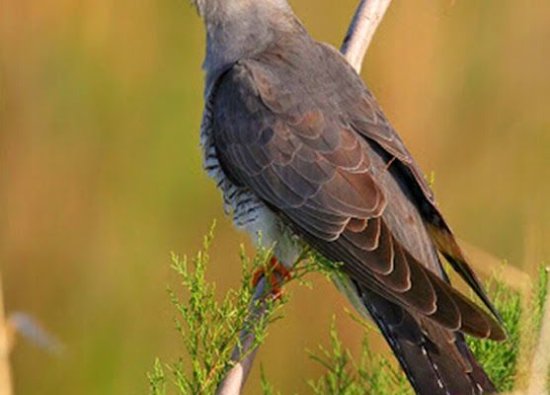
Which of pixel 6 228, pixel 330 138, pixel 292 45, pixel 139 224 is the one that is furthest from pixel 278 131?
pixel 6 228

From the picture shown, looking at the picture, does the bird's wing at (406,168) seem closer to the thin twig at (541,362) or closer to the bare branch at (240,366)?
the bare branch at (240,366)

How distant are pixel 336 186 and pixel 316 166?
0.07m

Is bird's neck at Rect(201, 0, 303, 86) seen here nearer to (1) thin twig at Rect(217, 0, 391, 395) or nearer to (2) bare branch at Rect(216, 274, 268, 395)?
(1) thin twig at Rect(217, 0, 391, 395)

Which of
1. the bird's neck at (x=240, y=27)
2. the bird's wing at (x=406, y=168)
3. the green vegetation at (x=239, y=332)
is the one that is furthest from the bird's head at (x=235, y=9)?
the green vegetation at (x=239, y=332)

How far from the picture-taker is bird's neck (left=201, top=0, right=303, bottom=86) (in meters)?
3.34

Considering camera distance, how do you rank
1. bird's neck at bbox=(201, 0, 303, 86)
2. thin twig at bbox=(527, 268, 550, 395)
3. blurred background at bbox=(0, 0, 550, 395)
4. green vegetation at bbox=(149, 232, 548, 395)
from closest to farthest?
1. thin twig at bbox=(527, 268, 550, 395)
2. green vegetation at bbox=(149, 232, 548, 395)
3. bird's neck at bbox=(201, 0, 303, 86)
4. blurred background at bbox=(0, 0, 550, 395)

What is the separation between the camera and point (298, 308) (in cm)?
411

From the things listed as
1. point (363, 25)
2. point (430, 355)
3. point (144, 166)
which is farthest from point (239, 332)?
point (144, 166)

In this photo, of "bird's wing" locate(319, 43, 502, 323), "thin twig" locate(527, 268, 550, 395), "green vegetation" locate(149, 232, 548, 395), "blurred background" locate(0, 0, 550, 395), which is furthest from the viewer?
"blurred background" locate(0, 0, 550, 395)

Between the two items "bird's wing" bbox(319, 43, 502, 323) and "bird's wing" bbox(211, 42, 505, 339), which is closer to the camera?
"bird's wing" bbox(211, 42, 505, 339)

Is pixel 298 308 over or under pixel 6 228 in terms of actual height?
under

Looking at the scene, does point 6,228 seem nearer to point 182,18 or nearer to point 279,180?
point 182,18

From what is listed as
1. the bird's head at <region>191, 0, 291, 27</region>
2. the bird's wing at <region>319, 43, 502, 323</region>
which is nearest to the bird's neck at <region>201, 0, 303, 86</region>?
the bird's head at <region>191, 0, 291, 27</region>

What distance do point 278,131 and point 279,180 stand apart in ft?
0.37
